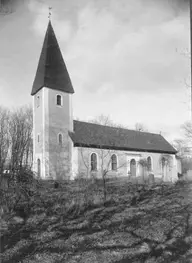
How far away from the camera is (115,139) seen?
18.5m

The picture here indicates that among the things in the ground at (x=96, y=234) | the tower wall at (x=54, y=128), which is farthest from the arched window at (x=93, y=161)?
the ground at (x=96, y=234)

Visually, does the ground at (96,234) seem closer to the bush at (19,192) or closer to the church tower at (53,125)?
the bush at (19,192)

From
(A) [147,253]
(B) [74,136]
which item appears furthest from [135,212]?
(B) [74,136]

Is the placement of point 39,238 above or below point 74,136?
below

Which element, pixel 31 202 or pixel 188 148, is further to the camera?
pixel 188 148

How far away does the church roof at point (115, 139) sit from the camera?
1664cm

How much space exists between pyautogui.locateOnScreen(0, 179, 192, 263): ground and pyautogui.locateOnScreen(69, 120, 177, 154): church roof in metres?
9.88

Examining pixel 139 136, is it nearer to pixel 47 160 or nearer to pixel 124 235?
pixel 47 160

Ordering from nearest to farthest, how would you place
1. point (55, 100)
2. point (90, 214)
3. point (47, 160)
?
point (90, 214)
point (47, 160)
point (55, 100)

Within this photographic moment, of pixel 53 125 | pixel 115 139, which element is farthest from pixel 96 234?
pixel 115 139

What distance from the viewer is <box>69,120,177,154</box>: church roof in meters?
16.6

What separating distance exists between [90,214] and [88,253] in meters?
1.56

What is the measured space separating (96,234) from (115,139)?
51.0ft

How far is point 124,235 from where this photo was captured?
3080 millimetres
